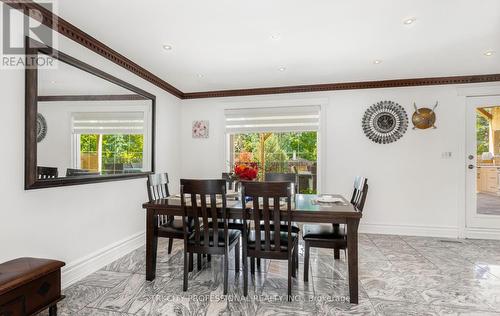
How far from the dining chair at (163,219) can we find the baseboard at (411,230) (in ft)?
9.71

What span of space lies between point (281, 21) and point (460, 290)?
9.49 ft

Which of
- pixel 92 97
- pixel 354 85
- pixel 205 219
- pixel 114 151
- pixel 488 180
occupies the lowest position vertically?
pixel 205 219

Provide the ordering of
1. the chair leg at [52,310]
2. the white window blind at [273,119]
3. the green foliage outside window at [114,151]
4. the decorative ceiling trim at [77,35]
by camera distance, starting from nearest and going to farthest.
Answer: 1. the chair leg at [52,310]
2. the decorative ceiling trim at [77,35]
3. the green foliage outside window at [114,151]
4. the white window blind at [273,119]

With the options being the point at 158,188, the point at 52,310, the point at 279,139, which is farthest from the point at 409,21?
the point at 52,310

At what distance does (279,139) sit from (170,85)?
2.05 metres

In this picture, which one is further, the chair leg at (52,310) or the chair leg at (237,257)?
the chair leg at (237,257)

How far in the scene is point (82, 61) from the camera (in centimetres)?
266

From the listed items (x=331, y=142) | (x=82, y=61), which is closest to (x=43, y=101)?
(x=82, y=61)

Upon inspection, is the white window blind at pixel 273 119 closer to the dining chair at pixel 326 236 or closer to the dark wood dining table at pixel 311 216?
the dining chair at pixel 326 236

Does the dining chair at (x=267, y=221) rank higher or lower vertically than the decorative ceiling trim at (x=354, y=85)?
lower

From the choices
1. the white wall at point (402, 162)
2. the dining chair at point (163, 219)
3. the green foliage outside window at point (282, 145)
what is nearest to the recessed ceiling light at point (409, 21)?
the white wall at point (402, 162)

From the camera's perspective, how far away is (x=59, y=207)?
242cm

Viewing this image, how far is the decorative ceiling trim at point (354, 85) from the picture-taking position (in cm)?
387

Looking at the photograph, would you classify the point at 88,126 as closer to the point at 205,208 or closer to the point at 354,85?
the point at 205,208
